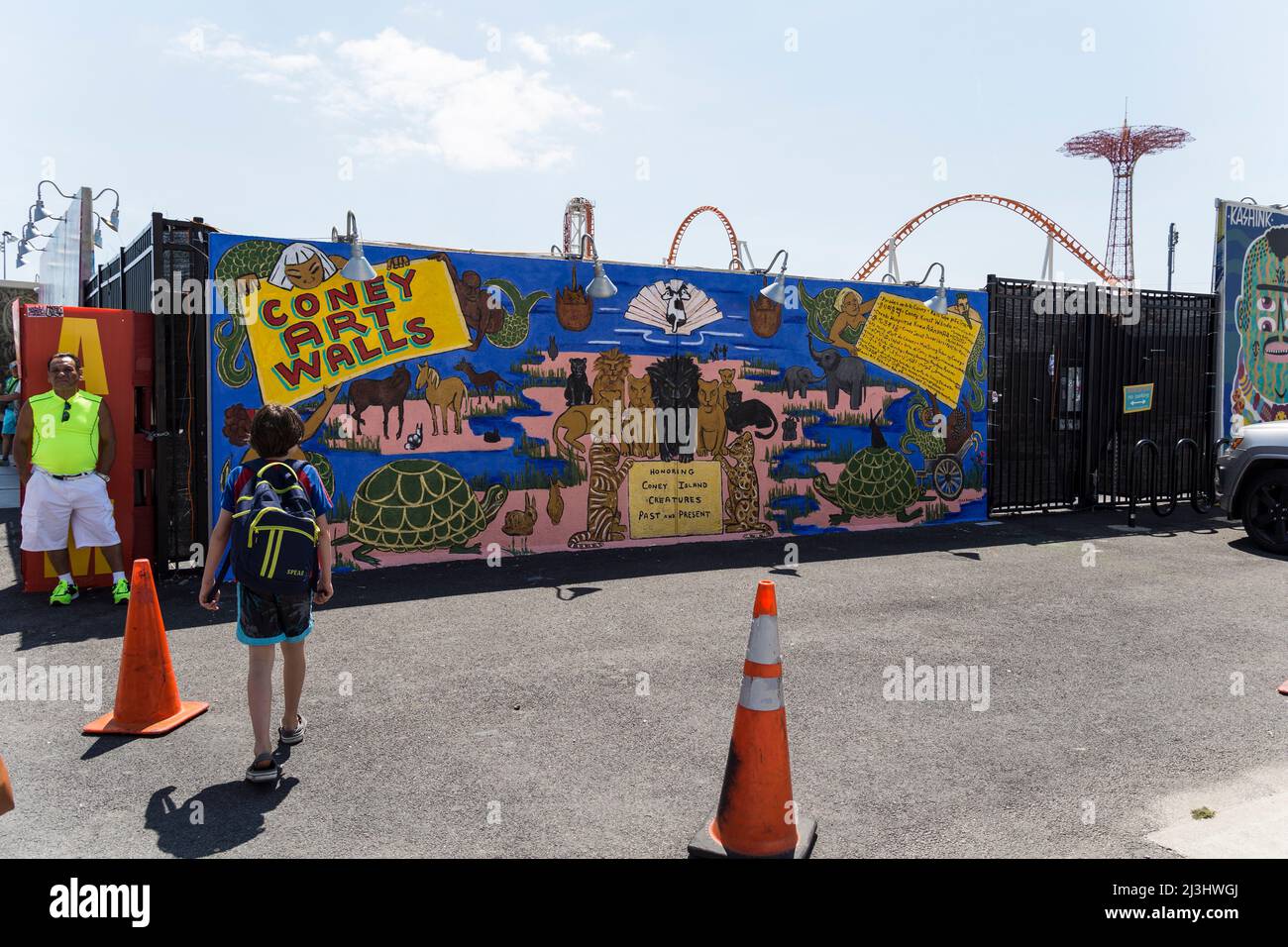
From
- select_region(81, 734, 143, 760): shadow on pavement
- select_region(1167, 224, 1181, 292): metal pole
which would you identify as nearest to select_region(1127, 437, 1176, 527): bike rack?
select_region(81, 734, 143, 760): shadow on pavement

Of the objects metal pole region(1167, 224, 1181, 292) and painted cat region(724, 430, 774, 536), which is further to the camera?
metal pole region(1167, 224, 1181, 292)

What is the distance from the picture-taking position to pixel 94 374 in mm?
7637

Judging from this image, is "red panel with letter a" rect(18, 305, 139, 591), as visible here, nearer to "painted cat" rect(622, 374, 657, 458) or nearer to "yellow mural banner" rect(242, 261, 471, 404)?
"yellow mural banner" rect(242, 261, 471, 404)

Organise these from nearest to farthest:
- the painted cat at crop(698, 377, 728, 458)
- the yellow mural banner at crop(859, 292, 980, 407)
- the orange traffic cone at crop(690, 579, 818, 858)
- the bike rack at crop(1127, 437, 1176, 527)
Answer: the orange traffic cone at crop(690, 579, 818, 858) → the painted cat at crop(698, 377, 728, 458) → the yellow mural banner at crop(859, 292, 980, 407) → the bike rack at crop(1127, 437, 1176, 527)

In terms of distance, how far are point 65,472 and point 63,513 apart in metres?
0.34

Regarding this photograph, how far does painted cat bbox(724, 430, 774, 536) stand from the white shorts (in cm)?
603

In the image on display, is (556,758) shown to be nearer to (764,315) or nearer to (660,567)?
(660,567)

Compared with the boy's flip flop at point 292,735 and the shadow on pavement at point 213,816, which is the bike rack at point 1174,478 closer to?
the boy's flip flop at point 292,735

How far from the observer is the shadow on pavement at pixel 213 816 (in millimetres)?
3422

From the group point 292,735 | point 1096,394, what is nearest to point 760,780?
point 292,735

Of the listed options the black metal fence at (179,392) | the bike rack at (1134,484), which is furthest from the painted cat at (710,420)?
the bike rack at (1134,484)

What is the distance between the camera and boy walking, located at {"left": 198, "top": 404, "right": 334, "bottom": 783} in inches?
153

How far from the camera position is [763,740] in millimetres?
3328
